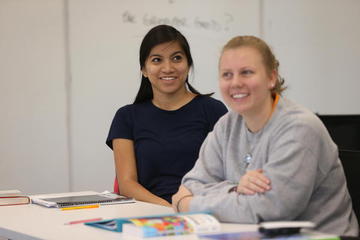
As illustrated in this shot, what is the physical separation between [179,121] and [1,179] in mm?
1514

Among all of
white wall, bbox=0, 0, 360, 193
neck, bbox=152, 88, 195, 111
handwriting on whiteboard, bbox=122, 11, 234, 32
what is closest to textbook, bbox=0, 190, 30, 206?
neck, bbox=152, 88, 195, 111

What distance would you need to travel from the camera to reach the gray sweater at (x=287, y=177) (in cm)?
170

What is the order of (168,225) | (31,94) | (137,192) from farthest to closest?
(31,94)
(137,192)
(168,225)

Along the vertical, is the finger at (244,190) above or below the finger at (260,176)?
below

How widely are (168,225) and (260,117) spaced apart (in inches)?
19.0

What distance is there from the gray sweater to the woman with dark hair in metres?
0.69

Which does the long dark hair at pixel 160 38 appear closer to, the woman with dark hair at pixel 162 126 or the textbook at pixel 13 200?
the woman with dark hair at pixel 162 126

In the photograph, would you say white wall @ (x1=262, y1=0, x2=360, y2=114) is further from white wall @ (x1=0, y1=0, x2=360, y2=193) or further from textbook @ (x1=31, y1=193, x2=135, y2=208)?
textbook @ (x1=31, y1=193, x2=135, y2=208)

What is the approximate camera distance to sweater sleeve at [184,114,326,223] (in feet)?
5.57

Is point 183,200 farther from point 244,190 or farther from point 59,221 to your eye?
point 59,221

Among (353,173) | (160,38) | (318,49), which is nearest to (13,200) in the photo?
(160,38)

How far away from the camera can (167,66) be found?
272cm

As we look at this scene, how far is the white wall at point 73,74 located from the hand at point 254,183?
2255 mm

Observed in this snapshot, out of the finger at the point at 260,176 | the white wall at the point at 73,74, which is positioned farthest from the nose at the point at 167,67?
the white wall at the point at 73,74
